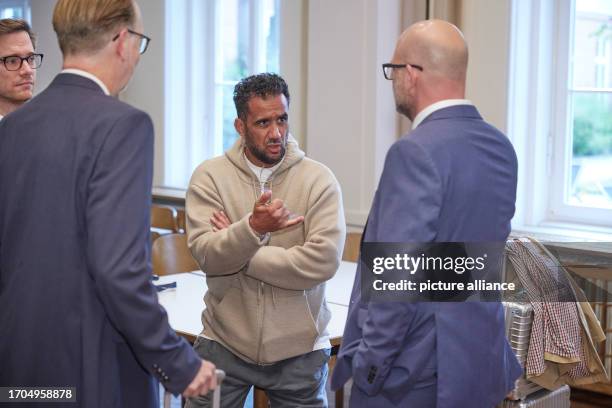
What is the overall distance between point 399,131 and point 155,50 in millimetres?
2568

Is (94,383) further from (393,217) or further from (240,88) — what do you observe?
(240,88)

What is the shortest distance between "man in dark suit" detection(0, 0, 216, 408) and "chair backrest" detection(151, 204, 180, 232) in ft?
12.2

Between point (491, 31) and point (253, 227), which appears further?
point (491, 31)

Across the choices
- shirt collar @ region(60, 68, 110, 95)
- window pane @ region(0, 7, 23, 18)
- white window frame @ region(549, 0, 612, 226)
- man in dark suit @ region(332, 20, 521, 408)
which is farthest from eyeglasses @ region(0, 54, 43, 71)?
window pane @ region(0, 7, 23, 18)

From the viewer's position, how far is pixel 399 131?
4809 millimetres

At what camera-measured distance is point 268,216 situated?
7.30 ft

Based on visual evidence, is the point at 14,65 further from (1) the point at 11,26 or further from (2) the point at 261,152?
(2) the point at 261,152

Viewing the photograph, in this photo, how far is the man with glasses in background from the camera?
3.01m

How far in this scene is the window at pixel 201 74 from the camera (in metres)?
6.31

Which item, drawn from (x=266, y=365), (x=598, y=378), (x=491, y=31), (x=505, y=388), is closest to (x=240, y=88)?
(x=266, y=365)

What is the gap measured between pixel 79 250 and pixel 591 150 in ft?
11.4


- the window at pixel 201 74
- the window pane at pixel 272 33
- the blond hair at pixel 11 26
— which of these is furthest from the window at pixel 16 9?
the blond hair at pixel 11 26

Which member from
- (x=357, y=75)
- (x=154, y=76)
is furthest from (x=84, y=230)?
(x=154, y=76)

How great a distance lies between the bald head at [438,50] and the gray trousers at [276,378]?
0.95 m
